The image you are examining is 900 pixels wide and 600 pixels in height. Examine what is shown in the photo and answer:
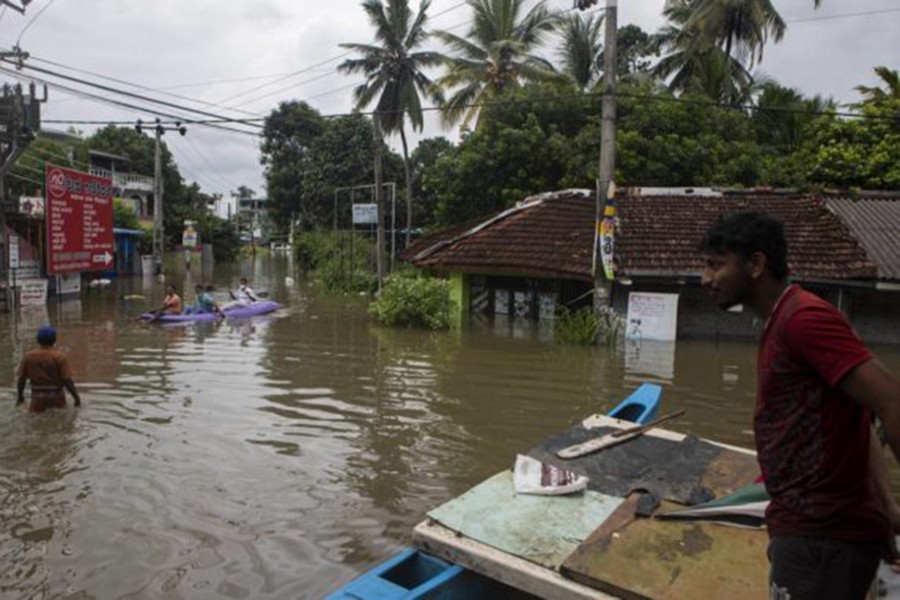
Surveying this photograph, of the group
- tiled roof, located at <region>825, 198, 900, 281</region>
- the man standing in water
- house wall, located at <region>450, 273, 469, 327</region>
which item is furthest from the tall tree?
the man standing in water

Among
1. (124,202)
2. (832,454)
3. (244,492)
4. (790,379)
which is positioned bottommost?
(244,492)

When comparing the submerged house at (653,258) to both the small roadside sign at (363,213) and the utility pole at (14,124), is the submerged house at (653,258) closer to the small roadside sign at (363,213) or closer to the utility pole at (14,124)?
the small roadside sign at (363,213)

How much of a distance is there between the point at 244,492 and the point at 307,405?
3508 millimetres

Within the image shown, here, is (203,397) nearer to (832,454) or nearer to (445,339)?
(445,339)

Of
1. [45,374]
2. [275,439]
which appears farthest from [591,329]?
[45,374]

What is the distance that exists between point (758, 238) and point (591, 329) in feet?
43.1

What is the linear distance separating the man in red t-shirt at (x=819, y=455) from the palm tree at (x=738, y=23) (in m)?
26.3

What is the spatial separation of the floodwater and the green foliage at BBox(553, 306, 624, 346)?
449 mm

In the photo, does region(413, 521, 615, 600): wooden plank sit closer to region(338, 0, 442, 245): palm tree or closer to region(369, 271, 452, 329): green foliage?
region(369, 271, 452, 329): green foliage

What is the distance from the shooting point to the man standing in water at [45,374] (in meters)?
8.85

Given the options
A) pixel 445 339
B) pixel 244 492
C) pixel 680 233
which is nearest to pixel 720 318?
pixel 680 233

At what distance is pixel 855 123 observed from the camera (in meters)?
21.9

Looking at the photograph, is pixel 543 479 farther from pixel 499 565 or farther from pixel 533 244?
pixel 533 244

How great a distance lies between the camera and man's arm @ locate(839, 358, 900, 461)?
207 centimetres
